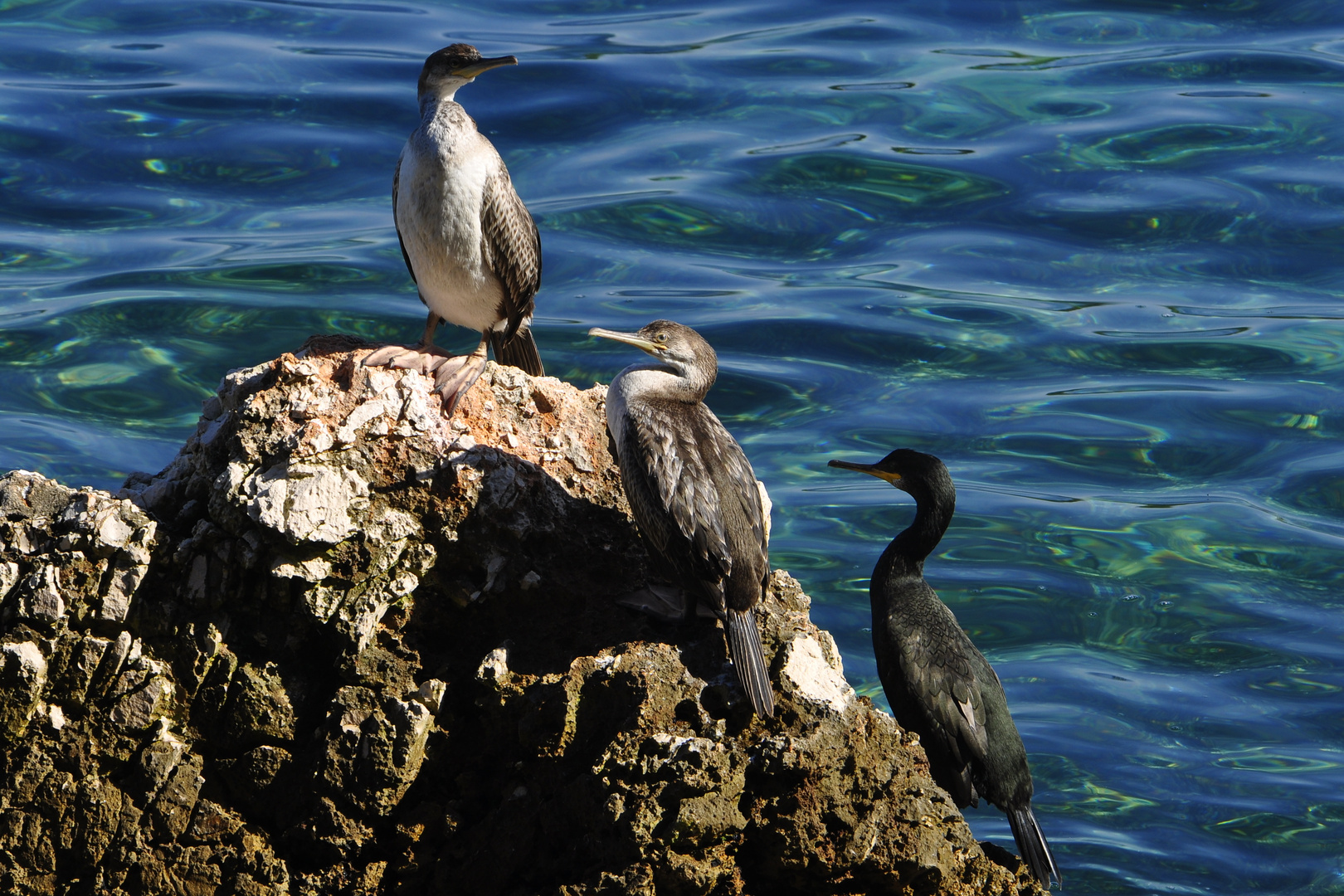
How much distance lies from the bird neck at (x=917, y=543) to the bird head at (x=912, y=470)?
0.06m

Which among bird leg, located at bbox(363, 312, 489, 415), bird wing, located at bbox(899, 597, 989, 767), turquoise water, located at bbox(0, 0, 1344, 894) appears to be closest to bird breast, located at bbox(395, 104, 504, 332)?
bird leg, located at bbox(363, 312, 489, 415)

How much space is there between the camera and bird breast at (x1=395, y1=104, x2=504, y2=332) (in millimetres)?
5375

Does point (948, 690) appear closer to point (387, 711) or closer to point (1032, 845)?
point (1032, 845)

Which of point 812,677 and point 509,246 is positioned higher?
point 509,246

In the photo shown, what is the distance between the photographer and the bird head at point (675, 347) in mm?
4809

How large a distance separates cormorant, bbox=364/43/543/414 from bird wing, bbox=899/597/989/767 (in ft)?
5.74

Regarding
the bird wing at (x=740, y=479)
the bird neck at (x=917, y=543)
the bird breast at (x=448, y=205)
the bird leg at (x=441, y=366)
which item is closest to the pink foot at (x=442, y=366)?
the bird leg at (x=441, y=366)

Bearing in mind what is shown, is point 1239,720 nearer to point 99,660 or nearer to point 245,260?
point 99,660

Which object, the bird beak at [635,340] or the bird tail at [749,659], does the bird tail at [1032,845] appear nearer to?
the bird tail at [749,659]

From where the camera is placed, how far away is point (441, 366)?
4566 mm

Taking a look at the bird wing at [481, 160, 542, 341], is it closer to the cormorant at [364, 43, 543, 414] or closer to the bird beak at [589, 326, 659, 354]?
the cormorant at [364, 43, 543, 414]

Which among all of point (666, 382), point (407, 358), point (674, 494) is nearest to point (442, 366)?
point (407, 358)

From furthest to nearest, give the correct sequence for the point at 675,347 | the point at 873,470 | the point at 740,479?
the point at 873,470 < the point at 675,347 < the point at 740,479

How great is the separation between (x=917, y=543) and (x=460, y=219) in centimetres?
195
